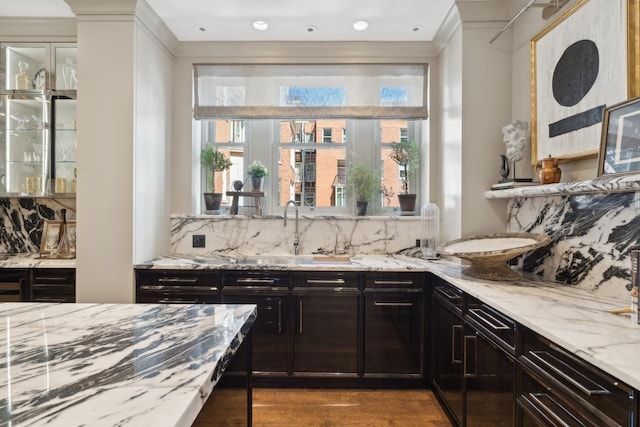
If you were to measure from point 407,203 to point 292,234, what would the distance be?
110cm

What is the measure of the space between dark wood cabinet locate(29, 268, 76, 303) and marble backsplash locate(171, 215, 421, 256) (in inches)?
31.6

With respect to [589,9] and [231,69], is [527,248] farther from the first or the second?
[231,69]

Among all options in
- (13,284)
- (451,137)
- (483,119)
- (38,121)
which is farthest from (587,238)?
(38,121)

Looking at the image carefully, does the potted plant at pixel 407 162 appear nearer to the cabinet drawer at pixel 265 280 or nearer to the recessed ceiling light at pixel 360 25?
the recessed ceiling light at pixel 360 25

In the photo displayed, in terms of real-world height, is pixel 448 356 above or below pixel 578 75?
below

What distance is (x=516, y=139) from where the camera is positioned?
2383 millimetres

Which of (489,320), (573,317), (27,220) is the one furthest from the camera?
(27,220)

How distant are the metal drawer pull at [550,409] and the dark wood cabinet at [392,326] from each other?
1286 millimetres

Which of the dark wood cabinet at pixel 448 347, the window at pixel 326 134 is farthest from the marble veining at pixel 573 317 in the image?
the window at pixel 326 134

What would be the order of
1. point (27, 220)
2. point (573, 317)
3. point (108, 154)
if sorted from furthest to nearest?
point (27, 220)
point (108, 154)
point (573, 317)

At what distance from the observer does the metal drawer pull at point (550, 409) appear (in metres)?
1.14

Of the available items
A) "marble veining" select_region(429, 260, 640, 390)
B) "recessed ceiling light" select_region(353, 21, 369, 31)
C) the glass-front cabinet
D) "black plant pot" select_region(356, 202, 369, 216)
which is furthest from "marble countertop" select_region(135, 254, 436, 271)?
"recessed ceiling light" select_region(353, 21, 369, 31)

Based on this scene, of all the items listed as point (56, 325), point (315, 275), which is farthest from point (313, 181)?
point (56, 325)

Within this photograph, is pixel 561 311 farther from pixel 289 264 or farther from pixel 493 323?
pixel 289 264
